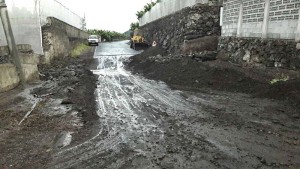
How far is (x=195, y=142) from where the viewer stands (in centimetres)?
646

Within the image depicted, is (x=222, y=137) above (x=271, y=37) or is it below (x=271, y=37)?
below

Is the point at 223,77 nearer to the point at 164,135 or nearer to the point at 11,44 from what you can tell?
the point at 164,135

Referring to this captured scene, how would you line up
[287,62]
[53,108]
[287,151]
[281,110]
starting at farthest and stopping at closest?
[287,62] → [53,108] → [281,110] → [287,151]

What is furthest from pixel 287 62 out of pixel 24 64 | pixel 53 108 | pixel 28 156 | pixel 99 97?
pixel 24 64

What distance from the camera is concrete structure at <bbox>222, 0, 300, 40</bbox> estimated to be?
35.4ft

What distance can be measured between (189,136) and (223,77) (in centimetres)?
671

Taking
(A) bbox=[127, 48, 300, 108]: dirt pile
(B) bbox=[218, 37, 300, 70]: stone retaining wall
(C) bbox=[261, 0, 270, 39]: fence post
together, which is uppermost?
(C) bbox=[261, 0, 270, 39]: fence post

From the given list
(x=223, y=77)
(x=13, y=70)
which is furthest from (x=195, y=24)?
(x=13, y=70)

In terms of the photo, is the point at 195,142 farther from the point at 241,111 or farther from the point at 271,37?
the point at 271,37

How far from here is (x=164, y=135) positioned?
6988 mm

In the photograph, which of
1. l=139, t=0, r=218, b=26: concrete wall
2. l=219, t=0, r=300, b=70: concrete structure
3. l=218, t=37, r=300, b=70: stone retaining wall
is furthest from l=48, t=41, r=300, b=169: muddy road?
l=139, t=0, r=218, b=26: concrete wall

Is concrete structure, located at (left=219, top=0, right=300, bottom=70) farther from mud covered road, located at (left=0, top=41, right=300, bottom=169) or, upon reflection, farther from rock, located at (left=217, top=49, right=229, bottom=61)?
mud covered road, located at (left=0, top=41, right=300, bottom=169)

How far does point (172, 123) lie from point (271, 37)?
21.6 feet

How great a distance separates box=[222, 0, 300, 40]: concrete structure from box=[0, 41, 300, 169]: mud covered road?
294cm
